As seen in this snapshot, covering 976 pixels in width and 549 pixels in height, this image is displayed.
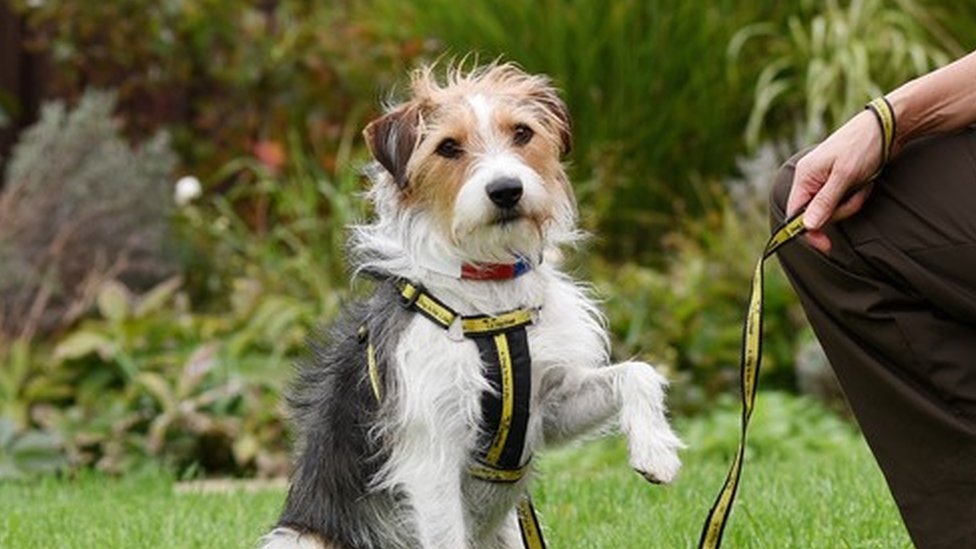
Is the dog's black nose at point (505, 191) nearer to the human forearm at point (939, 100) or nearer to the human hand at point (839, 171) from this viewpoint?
the human hand at point (839, 171)

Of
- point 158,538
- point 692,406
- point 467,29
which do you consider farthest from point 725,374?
point 158,538

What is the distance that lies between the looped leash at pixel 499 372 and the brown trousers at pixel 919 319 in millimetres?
663

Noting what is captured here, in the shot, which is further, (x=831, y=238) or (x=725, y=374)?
(x=725, y=374)

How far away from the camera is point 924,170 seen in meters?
3.66

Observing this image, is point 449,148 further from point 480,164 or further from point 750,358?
point 750,358

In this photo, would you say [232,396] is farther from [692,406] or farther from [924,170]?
[924,170]

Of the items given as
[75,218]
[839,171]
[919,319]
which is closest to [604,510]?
[919,319]

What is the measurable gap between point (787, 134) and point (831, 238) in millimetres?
6568

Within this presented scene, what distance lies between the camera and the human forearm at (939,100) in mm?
3594

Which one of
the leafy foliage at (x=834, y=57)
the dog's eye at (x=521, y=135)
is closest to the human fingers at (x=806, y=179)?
the dog's eye at (x=521, y=135)

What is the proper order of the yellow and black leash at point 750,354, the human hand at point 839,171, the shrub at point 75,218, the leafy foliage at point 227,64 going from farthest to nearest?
the leafy foliage at point 227,64 < the shrub at point 75,218 < the yellow and black leash at point 750,354 < the human hand at point 839,171

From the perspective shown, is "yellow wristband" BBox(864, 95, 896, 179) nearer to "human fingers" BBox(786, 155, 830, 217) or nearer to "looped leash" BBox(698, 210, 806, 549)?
"human fingers" BBox(786, 155, 830, 217)

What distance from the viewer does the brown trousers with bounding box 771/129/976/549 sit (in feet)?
11.8

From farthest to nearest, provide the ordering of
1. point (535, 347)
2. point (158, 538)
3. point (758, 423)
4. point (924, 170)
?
point (758, 423) → point (158, 538) → point (535, 347) → point (924, 170)
